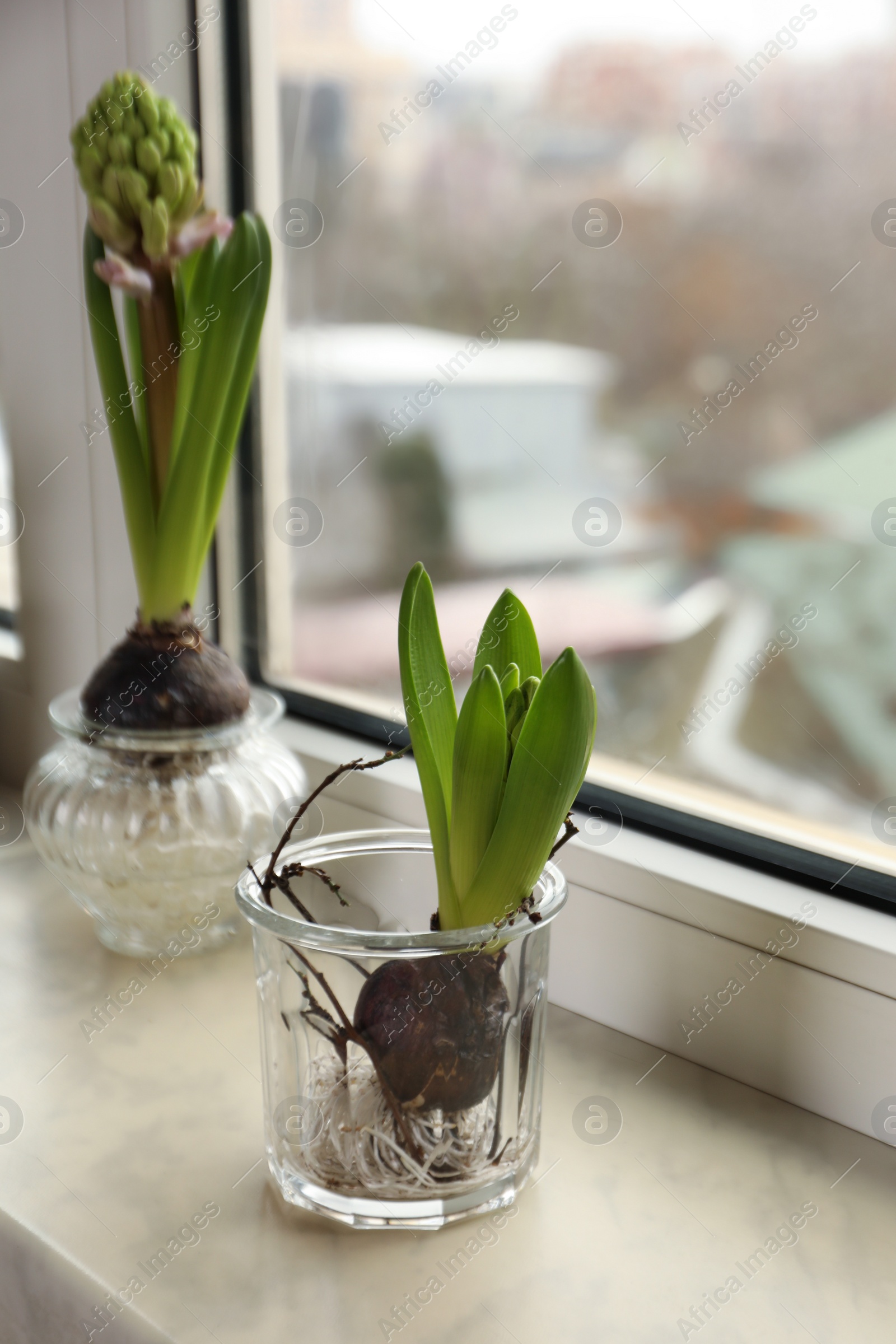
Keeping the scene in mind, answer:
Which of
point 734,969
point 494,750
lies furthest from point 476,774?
point 734,969

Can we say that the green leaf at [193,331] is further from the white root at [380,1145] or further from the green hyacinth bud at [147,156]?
the white root at [380,1145]

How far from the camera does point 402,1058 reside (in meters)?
0.46

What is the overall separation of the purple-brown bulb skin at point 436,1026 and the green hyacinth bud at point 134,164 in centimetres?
43

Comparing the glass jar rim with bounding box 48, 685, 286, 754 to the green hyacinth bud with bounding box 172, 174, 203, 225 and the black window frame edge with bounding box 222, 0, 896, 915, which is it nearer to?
the black window frame edge with bounding box 222, 0, 896, 915

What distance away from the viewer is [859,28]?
577 millimetres

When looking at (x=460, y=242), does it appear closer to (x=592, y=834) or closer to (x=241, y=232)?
(x=241, y=232)

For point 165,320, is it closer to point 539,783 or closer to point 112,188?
point 112,188

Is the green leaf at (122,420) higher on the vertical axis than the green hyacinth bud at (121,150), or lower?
lower

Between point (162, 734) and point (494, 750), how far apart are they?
0.95 ft

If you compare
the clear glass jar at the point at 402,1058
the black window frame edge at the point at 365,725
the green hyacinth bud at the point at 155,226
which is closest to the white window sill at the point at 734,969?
the black window frame edge at the point at 365,725

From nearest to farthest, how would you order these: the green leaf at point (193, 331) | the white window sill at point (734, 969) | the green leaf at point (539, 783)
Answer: the green leaf at point (539, 783)
the white window sill at point (734, 969)
the green leaf at point (193, 331)

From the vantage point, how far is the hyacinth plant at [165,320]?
626 millimetres

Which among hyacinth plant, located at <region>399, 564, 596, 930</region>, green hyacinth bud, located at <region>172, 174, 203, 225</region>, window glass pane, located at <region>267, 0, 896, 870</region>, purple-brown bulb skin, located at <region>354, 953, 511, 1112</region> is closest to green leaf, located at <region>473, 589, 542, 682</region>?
hyacinth plant, located at <region>399, 564, 596, 930</region>

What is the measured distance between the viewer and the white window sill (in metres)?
0.56
